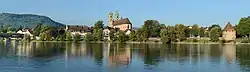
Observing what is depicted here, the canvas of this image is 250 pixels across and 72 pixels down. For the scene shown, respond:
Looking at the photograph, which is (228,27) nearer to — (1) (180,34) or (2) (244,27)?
(2) (244,27)

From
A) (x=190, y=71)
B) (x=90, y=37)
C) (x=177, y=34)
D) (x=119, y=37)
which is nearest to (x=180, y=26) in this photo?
(x=177, y=34)

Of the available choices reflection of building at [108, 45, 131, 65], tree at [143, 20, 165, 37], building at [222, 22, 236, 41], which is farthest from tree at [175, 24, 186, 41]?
reflection of building at [108, 45, 131, 65]

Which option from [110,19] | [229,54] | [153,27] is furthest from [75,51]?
[110,19]

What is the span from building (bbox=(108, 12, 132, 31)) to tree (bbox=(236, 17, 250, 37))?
5556 cm

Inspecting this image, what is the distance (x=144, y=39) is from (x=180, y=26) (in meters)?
10.4

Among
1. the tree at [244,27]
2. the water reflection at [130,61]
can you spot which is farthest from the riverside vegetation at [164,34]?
the water reflection at [130,61]

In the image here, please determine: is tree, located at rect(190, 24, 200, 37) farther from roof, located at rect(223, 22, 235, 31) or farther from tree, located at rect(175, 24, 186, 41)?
tree, located at rect(175, 24, 186, 41)

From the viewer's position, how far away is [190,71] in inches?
1112

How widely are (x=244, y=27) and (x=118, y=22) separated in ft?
214

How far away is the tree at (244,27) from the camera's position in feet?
331

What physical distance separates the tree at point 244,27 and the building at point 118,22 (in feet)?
182

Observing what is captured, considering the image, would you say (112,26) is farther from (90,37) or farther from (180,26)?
(180,26)

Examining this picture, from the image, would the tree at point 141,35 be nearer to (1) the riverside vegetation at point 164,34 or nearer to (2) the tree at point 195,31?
(1) the riverside vegetation at point 164,34

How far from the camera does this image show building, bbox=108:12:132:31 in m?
154
